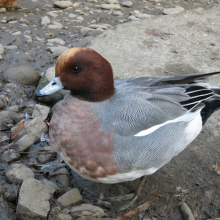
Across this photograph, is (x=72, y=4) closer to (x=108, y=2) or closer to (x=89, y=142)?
(x=108, y=2)

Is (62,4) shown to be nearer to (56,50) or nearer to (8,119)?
(56,50)

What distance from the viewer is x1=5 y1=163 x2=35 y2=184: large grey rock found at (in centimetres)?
253

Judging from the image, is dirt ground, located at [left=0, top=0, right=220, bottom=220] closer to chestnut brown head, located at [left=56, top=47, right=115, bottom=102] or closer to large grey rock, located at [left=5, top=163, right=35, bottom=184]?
large grey rock, located at [left=5, top=163, right=35, bottom=184]

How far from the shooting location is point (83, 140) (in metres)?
2.14

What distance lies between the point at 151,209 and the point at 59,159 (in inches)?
39.7

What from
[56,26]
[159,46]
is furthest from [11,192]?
[56,26]

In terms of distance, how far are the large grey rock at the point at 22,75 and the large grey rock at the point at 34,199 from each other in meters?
1.81

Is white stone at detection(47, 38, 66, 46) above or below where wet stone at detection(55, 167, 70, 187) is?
above

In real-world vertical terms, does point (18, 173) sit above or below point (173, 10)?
below

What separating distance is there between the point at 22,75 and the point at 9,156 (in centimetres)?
142

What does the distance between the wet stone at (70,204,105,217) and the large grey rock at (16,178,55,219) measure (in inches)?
8.4

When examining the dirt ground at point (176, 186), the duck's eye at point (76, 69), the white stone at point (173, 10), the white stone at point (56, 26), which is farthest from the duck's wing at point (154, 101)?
the white stone at point (173, 10)

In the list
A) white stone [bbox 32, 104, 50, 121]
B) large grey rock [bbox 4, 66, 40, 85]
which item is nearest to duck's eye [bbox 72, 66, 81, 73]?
white stone [bbox 32, 104, 50, 121]

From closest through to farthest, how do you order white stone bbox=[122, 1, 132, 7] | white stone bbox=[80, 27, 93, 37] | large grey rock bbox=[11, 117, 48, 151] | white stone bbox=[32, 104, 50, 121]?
large grey rock bbox=[11, 117, 48, 151] < white stone bbox=[32, 104, 50, 121] < white stone bbox=[80, 27, 93, 37] < white stone bbox=[122, 1, 132, 7]
